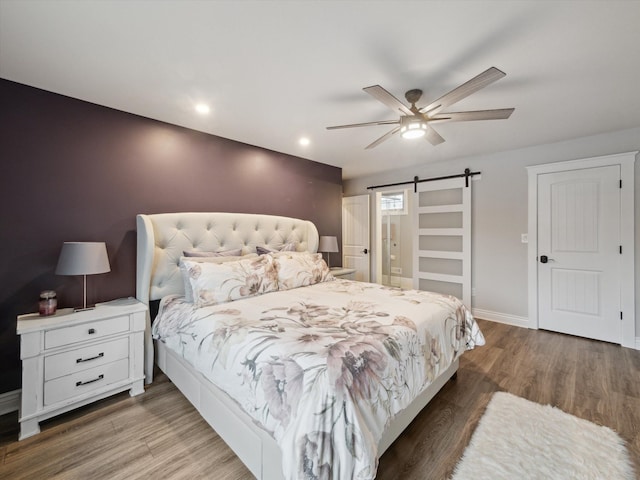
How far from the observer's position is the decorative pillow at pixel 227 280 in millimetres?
2168

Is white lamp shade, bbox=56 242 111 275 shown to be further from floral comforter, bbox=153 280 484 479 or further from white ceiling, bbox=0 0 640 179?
white ceiling, bbox=0 0 640 179

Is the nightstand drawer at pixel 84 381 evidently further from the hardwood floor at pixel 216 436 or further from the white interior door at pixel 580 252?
the white interior door at pixel 580 252

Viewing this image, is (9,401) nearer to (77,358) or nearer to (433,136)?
(77,358)

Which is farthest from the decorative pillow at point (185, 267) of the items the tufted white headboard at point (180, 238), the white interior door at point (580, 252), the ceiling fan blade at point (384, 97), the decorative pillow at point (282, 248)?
the white interior door at point (580, 252)

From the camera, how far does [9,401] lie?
197cm

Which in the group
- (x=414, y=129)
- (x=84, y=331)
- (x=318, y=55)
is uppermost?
(x=318, y=55)

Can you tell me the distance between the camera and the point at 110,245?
2424 mm

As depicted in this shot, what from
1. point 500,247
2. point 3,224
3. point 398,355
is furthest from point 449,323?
point 3,224

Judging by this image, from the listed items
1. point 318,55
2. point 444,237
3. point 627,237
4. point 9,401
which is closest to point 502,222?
point 444,237

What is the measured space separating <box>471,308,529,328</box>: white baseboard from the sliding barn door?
0.17 m

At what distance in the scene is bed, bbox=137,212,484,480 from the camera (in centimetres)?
107

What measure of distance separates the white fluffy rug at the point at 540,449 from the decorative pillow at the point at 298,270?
1.81 m

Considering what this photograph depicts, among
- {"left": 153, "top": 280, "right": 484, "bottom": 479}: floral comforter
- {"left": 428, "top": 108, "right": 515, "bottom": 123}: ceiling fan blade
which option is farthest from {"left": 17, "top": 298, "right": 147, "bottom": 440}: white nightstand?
{"left": 428, "top": 108, "right": 515, "bottom": 123}: ceiling fan blade

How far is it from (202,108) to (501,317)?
15.0 feet
